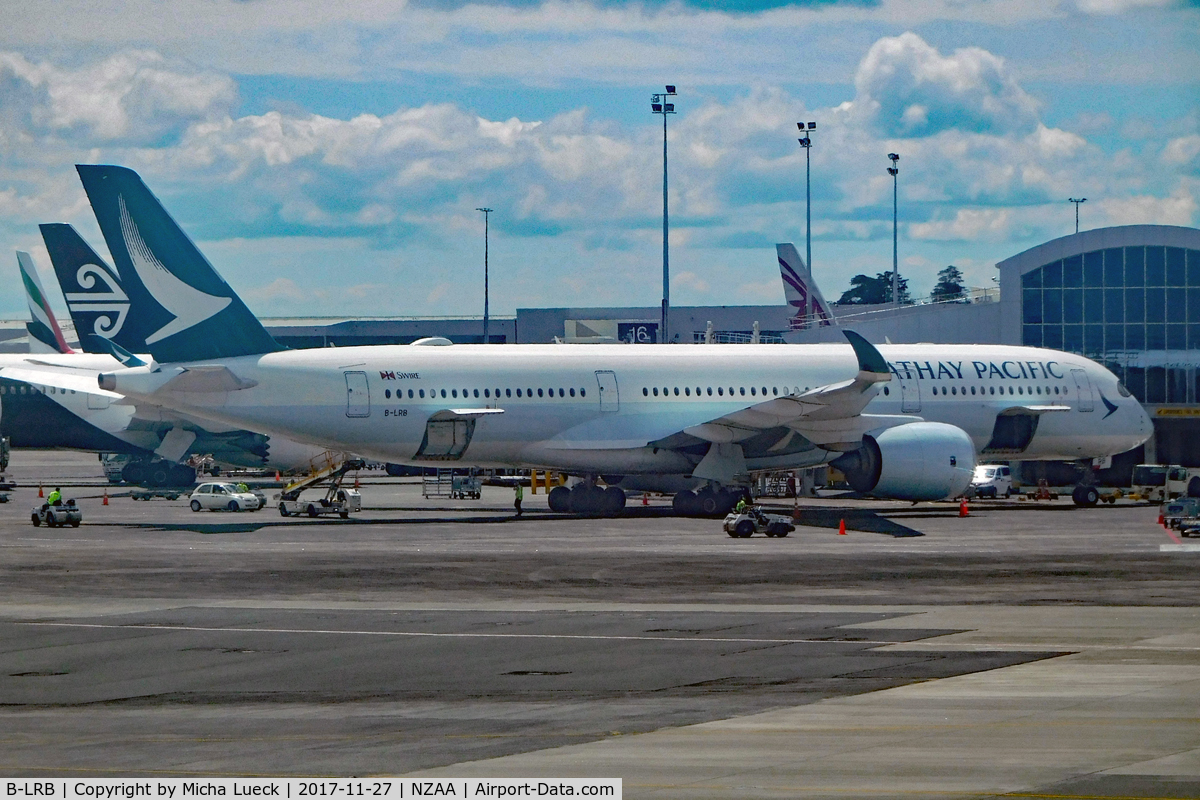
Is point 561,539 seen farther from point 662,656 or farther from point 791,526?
point 662,656

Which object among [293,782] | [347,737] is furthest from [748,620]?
[293,782]

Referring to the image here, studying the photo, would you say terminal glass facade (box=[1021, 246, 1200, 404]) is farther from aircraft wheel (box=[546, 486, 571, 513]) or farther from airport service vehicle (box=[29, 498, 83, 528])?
airport service vehicle (box=[29, 498, 83, 528])

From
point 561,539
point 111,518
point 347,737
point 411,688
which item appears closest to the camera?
point 347,737

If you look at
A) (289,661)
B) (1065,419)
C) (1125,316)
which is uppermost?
(1125,316)

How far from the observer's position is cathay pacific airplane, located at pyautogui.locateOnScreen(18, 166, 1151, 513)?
4509 centimetres

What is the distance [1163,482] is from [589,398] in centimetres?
2656

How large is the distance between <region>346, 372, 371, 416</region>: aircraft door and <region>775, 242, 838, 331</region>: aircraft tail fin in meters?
63.7

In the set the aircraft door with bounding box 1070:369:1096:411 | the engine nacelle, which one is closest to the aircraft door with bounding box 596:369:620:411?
the engine nacelle

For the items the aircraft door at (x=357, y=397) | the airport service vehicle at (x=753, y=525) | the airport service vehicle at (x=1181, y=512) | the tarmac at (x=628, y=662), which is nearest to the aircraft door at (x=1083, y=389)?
the airport service vehicle at (x=1181, y=512)

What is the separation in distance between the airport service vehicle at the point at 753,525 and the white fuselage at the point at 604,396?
7662 mm

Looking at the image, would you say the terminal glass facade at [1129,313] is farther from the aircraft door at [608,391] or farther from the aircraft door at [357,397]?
the aircraft door at [357,397]

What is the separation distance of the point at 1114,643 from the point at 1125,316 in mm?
55057

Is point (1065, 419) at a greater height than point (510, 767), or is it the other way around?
point (1065, 419)

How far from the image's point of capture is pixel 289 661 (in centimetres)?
2058
